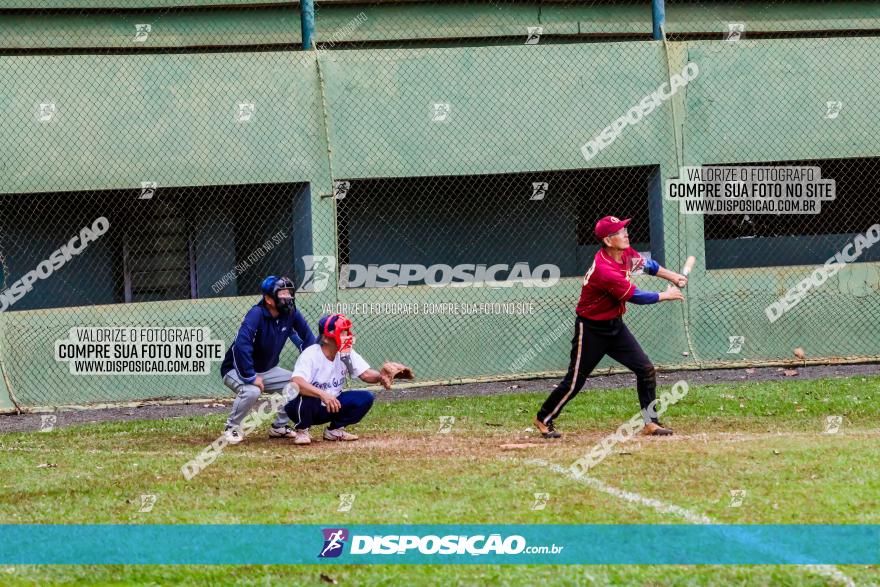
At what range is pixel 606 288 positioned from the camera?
9766 mm

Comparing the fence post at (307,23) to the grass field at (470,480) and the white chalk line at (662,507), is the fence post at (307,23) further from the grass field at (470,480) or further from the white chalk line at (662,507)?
the white chalk line at (662,507)

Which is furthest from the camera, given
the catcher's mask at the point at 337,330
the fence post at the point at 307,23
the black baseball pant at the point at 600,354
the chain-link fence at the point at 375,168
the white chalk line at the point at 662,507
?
the fence post at the point at 307,23

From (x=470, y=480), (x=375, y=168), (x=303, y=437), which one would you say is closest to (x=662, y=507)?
(x=470, y=480)

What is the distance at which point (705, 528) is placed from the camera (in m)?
6.36

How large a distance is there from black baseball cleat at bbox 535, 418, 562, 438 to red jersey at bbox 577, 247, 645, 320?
97 centimetres

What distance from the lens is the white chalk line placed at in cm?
549

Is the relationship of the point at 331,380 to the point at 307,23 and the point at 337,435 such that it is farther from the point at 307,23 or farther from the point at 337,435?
the point at 307,23

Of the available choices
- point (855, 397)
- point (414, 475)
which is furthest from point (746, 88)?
point (414, 475)

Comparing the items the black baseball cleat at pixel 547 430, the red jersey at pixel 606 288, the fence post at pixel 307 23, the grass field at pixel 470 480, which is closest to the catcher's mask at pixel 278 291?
the grass field at pixel 470 480

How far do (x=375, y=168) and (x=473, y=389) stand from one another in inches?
115

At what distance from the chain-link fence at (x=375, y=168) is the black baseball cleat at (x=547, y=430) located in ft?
14.9

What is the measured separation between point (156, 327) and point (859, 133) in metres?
9.11

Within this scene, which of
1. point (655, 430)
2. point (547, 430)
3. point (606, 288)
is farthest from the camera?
point (547, 430)

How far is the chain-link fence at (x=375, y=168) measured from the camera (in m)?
14.1
